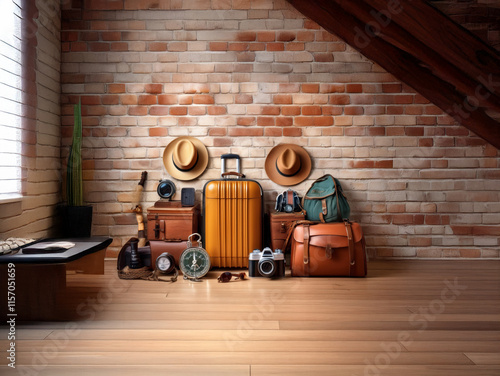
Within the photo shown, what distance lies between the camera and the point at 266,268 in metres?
3.22

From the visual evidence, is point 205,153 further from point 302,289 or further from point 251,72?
point 302,289

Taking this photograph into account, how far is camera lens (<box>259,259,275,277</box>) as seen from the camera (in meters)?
3.20

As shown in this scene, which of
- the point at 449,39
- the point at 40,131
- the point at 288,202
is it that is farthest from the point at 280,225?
the point at 40,131

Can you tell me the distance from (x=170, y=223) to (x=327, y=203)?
133cm

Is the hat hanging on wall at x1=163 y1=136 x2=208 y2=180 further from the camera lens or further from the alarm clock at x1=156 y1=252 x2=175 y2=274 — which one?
the camera lens

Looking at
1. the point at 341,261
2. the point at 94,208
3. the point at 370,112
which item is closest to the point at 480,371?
the point at 341,261

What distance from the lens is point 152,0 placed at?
3852 mm

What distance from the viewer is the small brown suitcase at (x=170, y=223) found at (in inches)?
139

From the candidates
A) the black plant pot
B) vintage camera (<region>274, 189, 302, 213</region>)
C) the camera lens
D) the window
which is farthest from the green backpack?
the window

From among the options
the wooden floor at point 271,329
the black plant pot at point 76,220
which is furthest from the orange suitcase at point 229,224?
the black plant pot at point 76,220

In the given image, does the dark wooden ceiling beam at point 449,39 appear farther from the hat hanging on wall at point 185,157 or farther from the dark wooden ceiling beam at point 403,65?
the hat hanging on wall at point 185,157

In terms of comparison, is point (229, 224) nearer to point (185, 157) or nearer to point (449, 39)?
point (185, 157)

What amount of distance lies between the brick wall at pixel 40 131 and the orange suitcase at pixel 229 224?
1.35 m

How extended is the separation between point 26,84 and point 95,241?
1399mm
